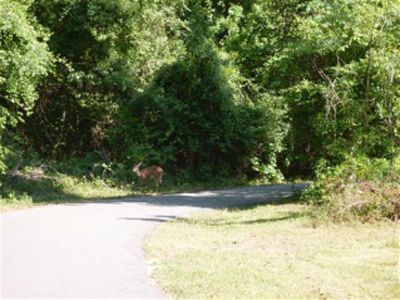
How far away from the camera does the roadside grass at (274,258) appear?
833 centimetres

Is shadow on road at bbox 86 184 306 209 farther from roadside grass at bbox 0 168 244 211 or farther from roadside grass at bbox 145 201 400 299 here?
roadside grass at bbox 145 201 400 299

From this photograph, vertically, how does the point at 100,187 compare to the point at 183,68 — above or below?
below

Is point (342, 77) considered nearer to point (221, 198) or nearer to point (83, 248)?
point (221, 198)

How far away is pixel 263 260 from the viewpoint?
10.2 metres

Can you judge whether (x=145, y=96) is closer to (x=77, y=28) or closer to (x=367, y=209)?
(x=77, y=28)

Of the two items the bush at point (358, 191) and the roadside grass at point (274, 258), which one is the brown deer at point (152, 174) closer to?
the bush at point (358, 191)

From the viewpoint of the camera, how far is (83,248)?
36.2 ft

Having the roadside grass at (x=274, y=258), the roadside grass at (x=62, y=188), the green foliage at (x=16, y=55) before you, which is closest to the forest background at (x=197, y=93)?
the green foliage at (x=16, y=55)

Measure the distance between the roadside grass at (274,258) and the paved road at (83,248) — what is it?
20.5 inches

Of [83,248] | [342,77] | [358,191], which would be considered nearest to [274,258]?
[83,248]

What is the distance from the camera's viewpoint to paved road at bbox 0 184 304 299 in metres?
8.27

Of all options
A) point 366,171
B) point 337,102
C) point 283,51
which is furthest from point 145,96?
point 366,171

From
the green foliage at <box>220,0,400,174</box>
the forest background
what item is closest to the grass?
the forest background

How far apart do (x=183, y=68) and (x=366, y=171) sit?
12458mm
